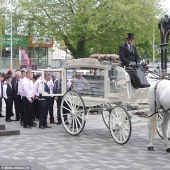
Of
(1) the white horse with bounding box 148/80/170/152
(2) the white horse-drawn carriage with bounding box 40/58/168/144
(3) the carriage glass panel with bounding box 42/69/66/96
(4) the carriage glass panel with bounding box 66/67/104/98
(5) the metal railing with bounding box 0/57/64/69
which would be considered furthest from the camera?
(5) the metal railing with bounding box 0/57/64/69

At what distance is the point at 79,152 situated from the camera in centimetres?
937

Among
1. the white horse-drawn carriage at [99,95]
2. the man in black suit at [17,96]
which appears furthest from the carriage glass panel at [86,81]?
the man in black suit at [17,96]

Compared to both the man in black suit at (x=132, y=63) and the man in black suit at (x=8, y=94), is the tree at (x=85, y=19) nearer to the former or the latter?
the man in black suit at (x=8, y=94)

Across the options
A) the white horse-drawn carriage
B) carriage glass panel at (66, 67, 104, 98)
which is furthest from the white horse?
carriage glass panel at (66, 67, 104, 98)

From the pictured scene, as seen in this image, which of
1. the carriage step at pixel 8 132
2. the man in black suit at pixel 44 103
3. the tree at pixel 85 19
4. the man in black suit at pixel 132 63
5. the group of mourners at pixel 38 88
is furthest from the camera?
the tree at pixel 85 19

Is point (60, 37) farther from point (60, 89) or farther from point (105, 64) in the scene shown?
point (105, 64)

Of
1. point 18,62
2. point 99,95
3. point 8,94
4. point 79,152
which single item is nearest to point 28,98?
point 8,94

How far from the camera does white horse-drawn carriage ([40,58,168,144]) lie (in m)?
10.5

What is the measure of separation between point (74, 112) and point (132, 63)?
2.24 metres

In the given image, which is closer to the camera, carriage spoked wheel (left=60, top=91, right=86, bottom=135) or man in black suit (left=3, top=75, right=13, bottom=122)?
carriage spoked wheel (left=60, top=91, right=86, bottom=135)

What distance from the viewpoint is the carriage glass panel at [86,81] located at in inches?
451

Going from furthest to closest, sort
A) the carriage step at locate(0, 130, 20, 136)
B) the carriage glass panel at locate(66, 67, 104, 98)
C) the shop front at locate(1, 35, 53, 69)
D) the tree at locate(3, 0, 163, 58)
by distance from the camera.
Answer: the shop front at locate(1, 35, 53, 69)
the tree at locate(3, 0, 163, 58)
the carriage step at locate(0, 130, 20, 136)
the carriage glass panel at locate(66, 67, 104, 98)

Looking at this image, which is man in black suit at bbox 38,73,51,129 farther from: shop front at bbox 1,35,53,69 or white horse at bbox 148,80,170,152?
shop front at bbox 1,35,53,69

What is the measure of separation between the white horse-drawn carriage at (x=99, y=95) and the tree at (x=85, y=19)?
20.1 meters
